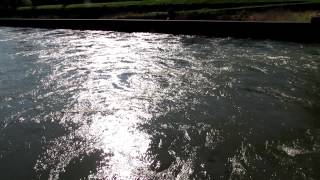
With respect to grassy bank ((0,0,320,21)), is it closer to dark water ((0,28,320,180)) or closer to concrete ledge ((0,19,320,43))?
concrete ledge ((0,19,320,43))

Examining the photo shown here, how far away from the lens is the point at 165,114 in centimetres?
885

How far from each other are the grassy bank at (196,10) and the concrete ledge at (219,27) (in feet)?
4.48

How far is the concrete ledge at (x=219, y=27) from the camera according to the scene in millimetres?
15602

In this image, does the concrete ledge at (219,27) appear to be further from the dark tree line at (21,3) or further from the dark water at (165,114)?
the dark tree line at (21,3)

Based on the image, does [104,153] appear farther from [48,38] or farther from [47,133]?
[48,38]

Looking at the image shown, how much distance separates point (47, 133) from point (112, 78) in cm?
380

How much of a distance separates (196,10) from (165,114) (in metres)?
13.1

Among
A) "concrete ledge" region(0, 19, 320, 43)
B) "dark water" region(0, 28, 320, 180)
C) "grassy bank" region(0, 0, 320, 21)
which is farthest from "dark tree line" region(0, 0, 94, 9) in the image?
"dark water" region(0, 28, 320, 180)

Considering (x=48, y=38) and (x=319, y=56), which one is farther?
(x=48, y=38)

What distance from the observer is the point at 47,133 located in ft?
26.9

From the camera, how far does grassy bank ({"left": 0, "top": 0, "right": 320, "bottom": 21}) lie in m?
18.4

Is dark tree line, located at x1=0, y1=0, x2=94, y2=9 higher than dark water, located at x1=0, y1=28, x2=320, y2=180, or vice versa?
dark tree line, located at x1=0, y1=0, x2=94, y2=9

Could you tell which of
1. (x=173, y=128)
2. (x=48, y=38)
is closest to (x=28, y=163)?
(x=173, y=128)

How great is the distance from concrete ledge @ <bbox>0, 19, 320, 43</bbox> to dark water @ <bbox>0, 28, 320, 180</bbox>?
110 cm
